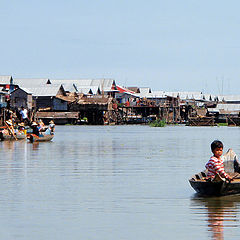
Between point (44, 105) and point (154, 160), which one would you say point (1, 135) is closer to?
point (154, 160)

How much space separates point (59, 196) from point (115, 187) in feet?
6.18

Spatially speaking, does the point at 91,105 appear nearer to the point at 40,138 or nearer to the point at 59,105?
the point at 59,105

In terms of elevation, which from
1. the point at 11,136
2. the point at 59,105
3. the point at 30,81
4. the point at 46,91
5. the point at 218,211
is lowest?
the point at 218,211

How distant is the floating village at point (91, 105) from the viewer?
80.0 m

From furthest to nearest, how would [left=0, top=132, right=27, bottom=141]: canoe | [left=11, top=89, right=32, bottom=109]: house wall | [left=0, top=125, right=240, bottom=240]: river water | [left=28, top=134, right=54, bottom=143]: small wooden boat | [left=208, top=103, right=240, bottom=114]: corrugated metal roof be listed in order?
[left=208, top=103, right=240, bottom=114]: corrugated metal roof < [left=11, top=89, right=32, bottom=109]: house wall < [left=0, top=132, right=27, bottom=141]: canoe < [left=28, top=134, right=54, bottom=143]: small wooden boat < [left=0, top=125, right=240, bottom=240]: river water

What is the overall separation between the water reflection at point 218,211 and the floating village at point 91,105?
2183 inches

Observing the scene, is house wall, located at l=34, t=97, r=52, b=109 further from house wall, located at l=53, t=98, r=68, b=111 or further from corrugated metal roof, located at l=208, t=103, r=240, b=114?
corrugated metal roof, located at l=208, t=103, r=240, b=114

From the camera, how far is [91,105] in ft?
304

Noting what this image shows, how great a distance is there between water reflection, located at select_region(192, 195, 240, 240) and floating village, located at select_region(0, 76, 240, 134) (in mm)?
55457

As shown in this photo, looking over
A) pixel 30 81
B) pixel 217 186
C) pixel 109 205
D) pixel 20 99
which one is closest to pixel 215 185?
pixel 217 186

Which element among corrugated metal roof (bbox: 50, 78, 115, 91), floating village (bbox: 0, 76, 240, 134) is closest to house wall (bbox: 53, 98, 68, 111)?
floating village (bbox: 0, 76, 240, 134)

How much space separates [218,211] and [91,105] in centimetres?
8202

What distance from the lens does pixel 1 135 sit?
37.3 meters

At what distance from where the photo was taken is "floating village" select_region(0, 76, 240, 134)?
80000 mm
